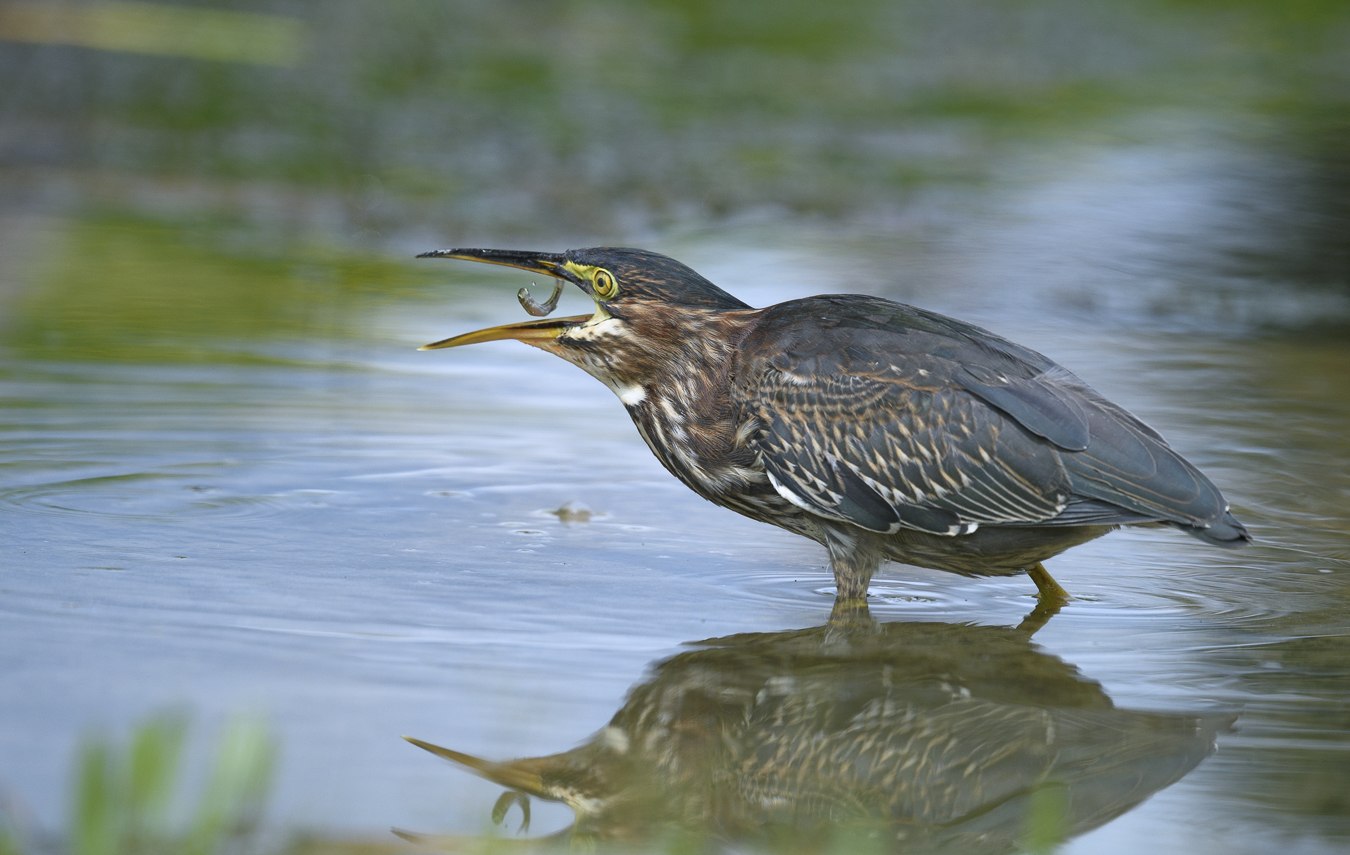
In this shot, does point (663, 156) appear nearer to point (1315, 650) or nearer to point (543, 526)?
point (543, 526)

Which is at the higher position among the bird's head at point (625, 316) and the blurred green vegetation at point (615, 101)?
the blurred green vegetation at point (615, 101)

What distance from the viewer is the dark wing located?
5.93 m

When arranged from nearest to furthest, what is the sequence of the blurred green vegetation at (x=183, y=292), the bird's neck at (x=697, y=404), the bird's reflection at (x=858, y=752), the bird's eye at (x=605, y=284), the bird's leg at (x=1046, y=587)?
the bird's reflection at (x=858, y=752) → the bird's leg at (x=1046, y=587) → the bird's neck at (x=697, y=404) → the bird's eye at (x=605, y=284) → the blurred green vegetation at (x=183, y=292)

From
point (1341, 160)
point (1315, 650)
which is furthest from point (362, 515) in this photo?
point (1341, 160)

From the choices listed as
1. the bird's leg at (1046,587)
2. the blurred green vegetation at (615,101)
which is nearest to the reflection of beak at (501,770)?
the bird's leg at (1046,587)

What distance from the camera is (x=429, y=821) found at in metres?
3.96

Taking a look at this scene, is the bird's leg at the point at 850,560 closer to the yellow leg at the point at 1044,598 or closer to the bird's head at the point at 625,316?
the yellow leg at the point at 1044,598

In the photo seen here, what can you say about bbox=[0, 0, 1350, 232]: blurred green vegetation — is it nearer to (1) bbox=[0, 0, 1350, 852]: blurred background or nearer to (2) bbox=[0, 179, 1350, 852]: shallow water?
(1) bbox=[0, 0, 1350, 852]: blurred background

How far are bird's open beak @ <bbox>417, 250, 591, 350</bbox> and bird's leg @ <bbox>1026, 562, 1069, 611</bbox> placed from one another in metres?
1.81

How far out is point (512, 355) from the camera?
32.6ft

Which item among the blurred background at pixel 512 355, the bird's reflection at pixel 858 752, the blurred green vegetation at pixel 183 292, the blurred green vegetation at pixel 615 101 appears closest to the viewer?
the bird's reflection at pixel 858 752

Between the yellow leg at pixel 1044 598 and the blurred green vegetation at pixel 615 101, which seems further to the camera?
the blurred green vegetation at pixel 615 101

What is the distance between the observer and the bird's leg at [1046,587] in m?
6.22

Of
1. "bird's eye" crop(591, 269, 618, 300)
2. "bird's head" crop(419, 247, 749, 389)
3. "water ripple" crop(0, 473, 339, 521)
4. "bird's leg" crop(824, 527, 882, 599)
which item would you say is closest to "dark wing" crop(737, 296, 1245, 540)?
"bird's leg" crop(824, 527, 882, 599)
